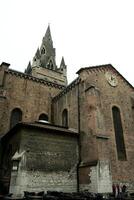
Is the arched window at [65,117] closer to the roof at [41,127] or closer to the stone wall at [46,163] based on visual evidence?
the roof at [41,127]

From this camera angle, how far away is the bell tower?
4676 centimetres

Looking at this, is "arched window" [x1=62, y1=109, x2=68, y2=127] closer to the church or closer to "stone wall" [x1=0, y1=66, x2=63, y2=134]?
the church

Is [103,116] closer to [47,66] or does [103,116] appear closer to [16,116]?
[16,116]

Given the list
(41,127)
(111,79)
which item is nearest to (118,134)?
(111,79)

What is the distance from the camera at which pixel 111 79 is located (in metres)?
20.2

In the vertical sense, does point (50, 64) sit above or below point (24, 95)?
above

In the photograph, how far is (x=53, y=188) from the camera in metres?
14.4

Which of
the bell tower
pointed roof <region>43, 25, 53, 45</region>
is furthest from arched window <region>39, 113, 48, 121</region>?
pointed roof <region>43, 25, 53, 45</region>

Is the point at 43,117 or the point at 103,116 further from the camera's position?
the point at 43,117

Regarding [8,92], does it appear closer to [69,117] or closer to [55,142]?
[69,117]

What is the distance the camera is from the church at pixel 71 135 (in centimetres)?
1435

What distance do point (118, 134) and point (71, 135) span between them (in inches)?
171

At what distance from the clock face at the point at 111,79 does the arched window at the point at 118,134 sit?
8.07ft

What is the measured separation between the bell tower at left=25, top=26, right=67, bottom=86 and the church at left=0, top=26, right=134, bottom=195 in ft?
77.1
